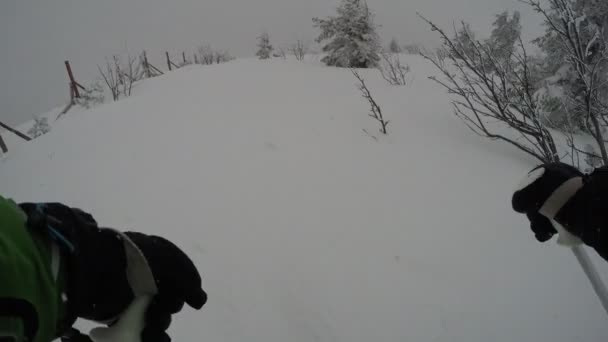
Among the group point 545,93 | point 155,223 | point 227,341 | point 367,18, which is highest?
point 367,18

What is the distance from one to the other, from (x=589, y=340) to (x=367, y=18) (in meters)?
12.4

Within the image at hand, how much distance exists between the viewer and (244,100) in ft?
18.8

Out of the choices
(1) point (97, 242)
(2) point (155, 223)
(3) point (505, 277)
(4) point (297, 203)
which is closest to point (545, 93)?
(3) point (505, 277)

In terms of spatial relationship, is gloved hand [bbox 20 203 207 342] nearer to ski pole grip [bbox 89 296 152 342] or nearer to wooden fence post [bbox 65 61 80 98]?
ski pole grip [bbox 89 296 152 342]

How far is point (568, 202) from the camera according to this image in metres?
0.90

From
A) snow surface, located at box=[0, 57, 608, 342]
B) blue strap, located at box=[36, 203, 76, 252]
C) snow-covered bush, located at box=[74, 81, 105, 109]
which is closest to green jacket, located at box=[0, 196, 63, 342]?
blue strap, located at box=[36, 203, 76, 252]

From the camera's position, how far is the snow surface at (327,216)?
1801 millimetres

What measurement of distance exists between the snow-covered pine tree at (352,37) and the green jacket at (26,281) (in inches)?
471

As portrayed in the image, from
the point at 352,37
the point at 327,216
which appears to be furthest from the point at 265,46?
the point at 327,216

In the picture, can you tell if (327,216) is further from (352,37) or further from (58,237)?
(352,37)

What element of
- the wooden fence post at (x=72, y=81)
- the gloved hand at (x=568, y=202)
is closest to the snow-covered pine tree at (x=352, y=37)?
the wooden fence post at (x=72, y=81)

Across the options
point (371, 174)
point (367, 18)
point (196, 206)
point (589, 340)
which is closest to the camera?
point (589, 340)

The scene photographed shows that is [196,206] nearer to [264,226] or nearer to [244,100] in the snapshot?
[264,226]

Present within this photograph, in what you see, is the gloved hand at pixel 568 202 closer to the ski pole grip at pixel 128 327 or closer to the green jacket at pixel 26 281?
the ski pole grip at pixel 128 327
